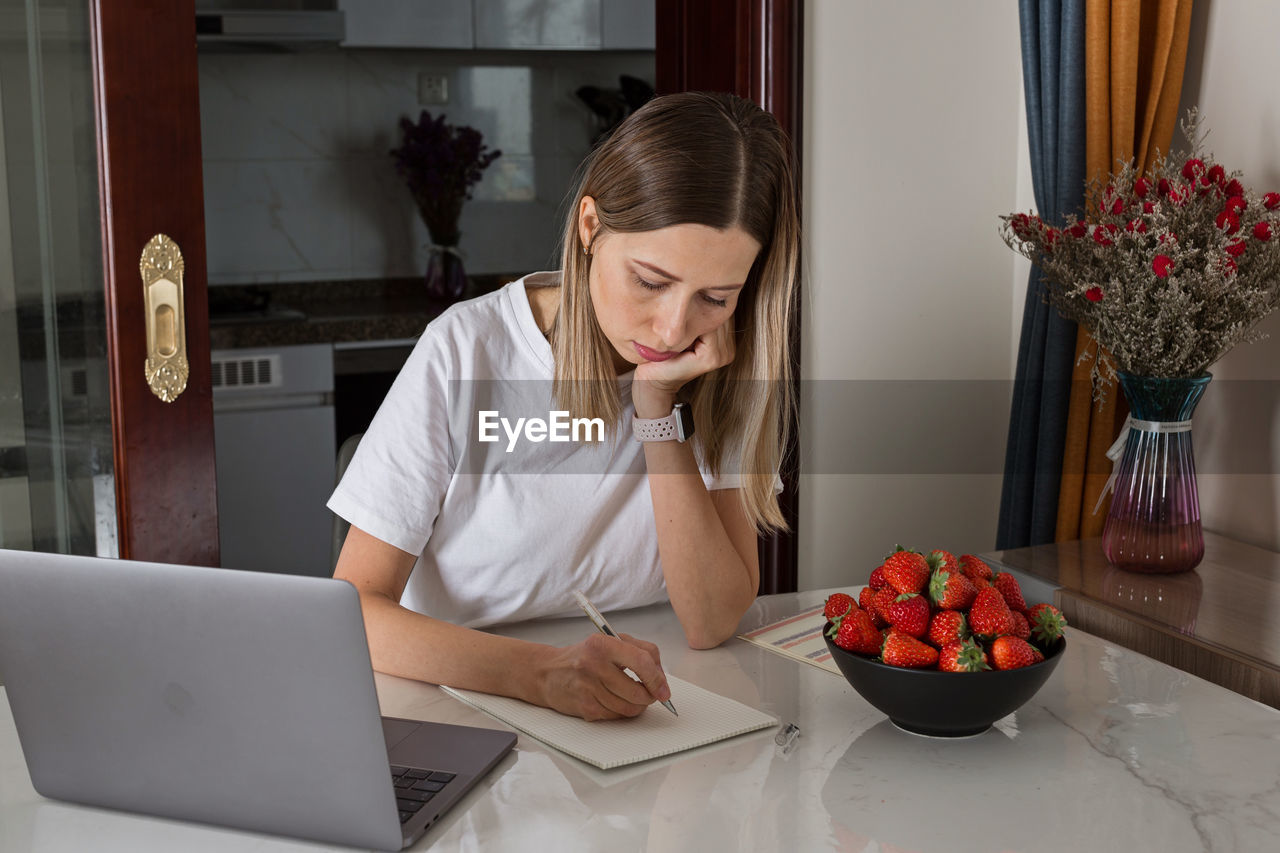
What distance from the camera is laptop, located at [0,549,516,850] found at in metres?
0.83

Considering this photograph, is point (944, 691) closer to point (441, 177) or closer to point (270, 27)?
point (270, 27)

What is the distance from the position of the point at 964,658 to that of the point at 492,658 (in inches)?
17.9

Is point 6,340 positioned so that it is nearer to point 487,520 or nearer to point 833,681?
point 487,520

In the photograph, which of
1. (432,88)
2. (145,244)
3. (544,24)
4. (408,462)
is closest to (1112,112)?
(408,462)

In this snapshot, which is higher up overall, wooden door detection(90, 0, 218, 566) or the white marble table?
wooden door detection(90, 0, 218, 566)

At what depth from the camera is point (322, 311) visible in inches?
143

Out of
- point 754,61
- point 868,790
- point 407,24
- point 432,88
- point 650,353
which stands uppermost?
point 407,24

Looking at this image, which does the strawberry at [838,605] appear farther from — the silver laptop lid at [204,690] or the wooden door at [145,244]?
the wooden door at [145,244]

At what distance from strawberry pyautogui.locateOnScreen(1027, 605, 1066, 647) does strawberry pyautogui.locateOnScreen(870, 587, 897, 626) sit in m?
0.13

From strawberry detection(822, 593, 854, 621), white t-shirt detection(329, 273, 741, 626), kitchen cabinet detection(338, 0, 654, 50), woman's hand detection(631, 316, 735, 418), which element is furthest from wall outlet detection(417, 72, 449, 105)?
strawberry detection(822, 593, 854, 621)

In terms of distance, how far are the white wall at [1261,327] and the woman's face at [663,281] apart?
2.86 feet

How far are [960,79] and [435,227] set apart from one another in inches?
84.2

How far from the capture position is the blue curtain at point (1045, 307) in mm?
1860

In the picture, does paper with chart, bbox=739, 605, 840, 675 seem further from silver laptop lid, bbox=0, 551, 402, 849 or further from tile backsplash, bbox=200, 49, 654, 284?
tile backsplash, bbox=200, 49, 654, 284
